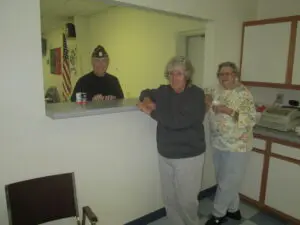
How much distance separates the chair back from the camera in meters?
1.38

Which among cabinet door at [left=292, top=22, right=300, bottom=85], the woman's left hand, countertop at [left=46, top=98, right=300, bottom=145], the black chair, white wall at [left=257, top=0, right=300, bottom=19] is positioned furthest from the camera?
white wall at [left=257, top=0, right=300, bottom=19]

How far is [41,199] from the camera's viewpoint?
1475 millimetres

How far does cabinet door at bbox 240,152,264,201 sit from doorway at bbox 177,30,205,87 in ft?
3.67

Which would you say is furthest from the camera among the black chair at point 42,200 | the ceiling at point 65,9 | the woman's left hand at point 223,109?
the ceiling at point 65,9

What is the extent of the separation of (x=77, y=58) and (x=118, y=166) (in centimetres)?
378

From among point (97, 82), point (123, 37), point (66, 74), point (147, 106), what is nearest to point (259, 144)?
point (147, 106)

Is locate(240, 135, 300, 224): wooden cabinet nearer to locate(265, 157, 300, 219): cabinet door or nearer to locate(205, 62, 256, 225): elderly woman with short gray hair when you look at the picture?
locate(265, 157, 300, 219): cabinet door

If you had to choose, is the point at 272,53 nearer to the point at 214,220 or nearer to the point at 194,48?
the point at 194,48

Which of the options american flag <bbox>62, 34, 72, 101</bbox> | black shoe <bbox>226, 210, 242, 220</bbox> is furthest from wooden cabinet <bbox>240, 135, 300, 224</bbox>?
american flag <bbox>62, 34, 72, 101</bbox>

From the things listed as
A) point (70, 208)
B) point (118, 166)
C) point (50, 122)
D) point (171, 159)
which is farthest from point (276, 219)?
point (50, 122)

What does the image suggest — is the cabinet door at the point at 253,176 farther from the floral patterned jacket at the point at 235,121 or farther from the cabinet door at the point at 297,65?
the cabinet door at the point at 297,65

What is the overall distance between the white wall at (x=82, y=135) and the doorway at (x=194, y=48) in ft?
1.97

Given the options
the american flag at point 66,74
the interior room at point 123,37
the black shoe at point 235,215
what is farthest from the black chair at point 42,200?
the american flag at point 66,74

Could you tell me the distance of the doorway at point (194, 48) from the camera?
10.6ft
